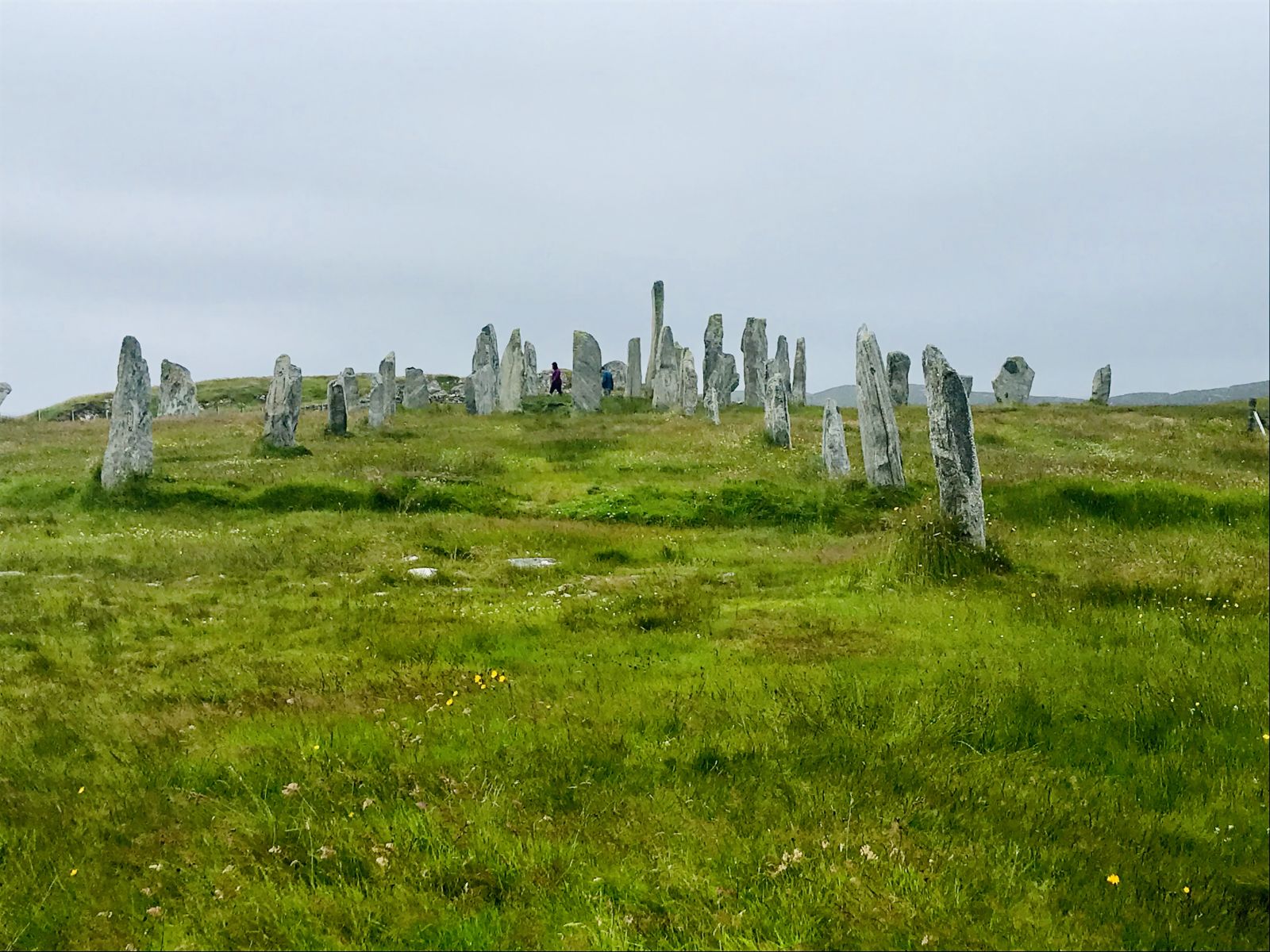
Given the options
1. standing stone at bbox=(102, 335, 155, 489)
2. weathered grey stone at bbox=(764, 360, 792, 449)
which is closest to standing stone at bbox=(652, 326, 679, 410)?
weathered grey stone at bbox=(764, 360, 792, 449)

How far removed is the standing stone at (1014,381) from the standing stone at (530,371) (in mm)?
29882

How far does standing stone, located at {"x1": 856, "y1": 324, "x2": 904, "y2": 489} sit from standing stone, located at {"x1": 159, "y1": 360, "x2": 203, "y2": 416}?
153 ft

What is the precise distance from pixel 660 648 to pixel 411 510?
12.3 meters

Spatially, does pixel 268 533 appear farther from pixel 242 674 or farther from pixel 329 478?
pixel 242 674

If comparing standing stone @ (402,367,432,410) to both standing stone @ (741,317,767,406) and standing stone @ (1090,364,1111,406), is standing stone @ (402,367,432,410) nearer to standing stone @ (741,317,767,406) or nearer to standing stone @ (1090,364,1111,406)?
standing stone @ (741,317,767,406)

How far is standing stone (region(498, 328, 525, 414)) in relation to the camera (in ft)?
150

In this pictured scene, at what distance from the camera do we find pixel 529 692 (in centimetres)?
823

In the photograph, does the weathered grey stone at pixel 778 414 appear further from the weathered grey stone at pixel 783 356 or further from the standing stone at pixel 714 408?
the weathered grey stone at pixel 783 356

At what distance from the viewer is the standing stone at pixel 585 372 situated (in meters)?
41.1

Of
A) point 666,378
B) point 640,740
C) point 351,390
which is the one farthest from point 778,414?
point 351,390

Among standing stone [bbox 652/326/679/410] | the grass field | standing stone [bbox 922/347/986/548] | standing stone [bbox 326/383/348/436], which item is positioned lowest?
the grass field

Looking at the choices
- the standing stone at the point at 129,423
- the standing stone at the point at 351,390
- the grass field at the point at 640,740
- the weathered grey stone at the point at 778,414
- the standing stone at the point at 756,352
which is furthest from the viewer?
the standing stone at the point at 351,390

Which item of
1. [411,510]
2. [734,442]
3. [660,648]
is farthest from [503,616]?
[734,442]

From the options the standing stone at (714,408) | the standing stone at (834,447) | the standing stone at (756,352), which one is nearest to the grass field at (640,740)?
the standing stone at (834,447)
